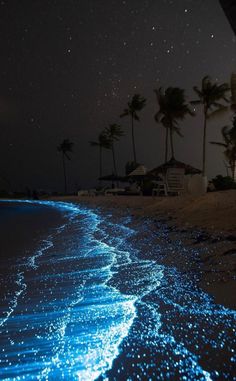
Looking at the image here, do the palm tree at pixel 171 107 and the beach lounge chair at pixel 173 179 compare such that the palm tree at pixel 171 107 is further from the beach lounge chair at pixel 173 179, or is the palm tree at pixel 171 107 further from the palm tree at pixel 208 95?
the beach lounge chair at pixel 173 179

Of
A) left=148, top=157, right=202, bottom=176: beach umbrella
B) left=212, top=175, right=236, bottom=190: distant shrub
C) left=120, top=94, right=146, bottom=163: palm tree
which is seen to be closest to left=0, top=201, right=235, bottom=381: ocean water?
left=212, top=175, right=236, bottom=190: distant shrub

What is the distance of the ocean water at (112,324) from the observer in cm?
173

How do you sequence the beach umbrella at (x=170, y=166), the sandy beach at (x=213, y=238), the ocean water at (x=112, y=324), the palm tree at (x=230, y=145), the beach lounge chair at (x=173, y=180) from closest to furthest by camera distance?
the ocean water at (x=112, y=324) < the sandy beach at (x=213, y=238) < the beach lounge chair at (x=173, y=180) < the beach umbrella at (x=170, y=166) < the palm tree at (x=230, y=145)

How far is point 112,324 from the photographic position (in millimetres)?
2295

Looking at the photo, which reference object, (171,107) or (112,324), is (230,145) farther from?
(112,324)

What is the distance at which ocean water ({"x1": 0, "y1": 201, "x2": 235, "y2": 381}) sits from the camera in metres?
1.73

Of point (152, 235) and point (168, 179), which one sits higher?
point (168, 179)

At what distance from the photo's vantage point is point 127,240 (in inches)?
237

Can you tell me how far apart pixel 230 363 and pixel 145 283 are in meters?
1.57

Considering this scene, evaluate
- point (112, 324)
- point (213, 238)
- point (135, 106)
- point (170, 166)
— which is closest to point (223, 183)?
point (170, 166)

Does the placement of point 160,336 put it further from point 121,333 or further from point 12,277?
point 12,277

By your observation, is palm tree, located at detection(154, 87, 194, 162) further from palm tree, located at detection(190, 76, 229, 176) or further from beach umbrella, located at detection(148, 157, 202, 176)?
beach umbrella, located at detection(148, 157, 202, 176)

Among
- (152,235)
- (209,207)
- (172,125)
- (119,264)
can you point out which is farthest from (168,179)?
(172,125)

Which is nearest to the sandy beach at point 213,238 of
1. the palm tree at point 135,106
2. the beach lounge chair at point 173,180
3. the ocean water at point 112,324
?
the ocean water at point 112,324
